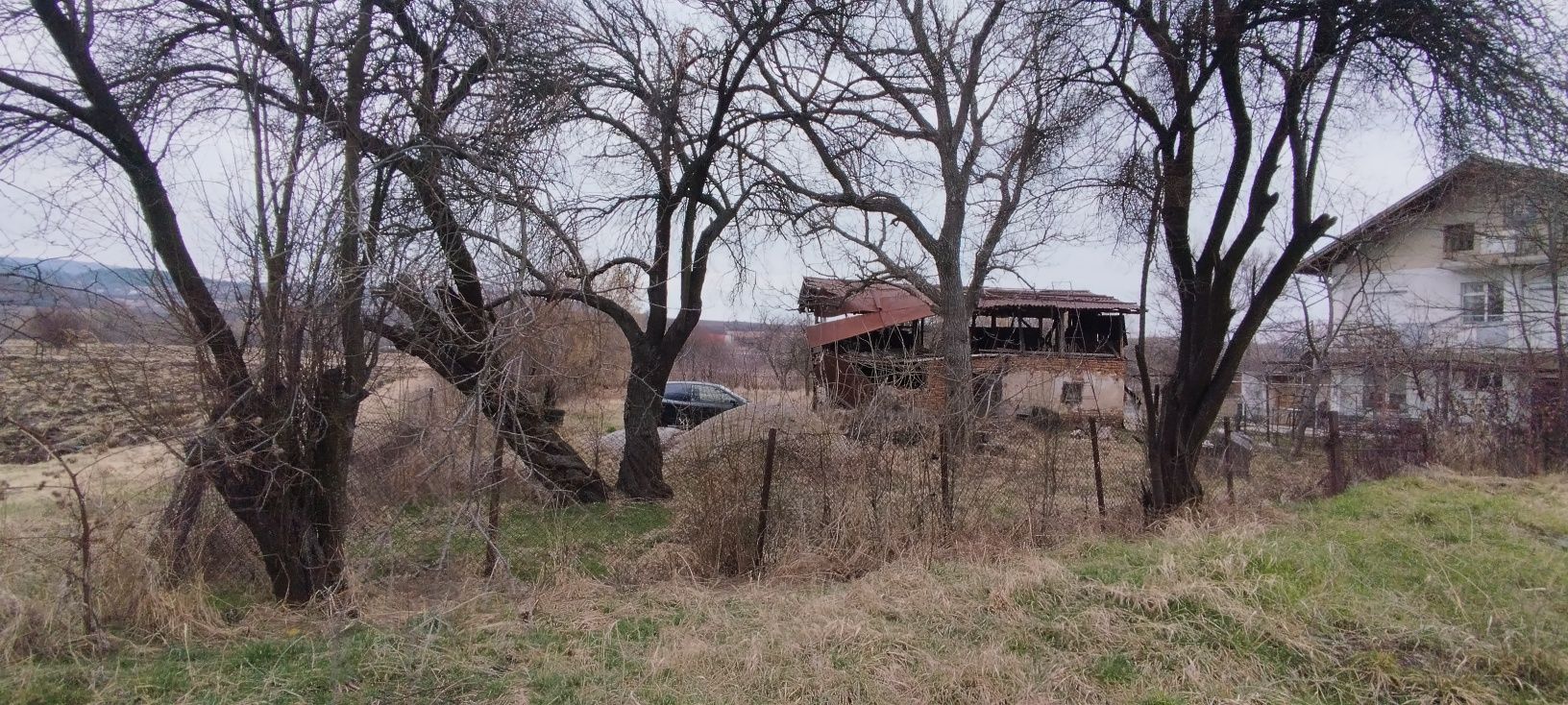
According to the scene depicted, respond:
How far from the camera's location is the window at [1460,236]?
14.0 metres

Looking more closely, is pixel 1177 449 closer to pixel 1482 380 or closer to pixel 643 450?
pixel 643 450

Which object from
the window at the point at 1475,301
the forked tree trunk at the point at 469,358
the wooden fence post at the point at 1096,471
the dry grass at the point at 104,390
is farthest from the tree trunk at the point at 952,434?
the window at the point at 1475,301

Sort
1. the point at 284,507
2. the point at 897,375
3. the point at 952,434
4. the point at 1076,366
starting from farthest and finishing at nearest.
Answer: the point at 1076,366, the point at 897,375, the point at 952,434, the point at 284,507

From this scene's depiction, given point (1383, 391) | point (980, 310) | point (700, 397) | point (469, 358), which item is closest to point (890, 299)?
point (980, 310)

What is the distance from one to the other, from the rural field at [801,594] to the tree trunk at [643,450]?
9.23ft

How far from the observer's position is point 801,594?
591 centimetres

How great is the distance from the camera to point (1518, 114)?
6824mm

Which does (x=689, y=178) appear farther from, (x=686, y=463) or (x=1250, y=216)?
(x=1250, y=216)

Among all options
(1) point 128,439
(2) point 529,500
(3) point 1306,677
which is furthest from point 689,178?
(3) point 1306,677

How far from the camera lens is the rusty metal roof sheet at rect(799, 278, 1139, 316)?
1611 cm

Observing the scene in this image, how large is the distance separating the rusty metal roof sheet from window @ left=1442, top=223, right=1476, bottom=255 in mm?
6801

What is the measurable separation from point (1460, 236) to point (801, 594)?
16335mm

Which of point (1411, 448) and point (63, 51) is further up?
point (63, 51)

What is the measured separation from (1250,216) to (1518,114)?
2.16 meters
